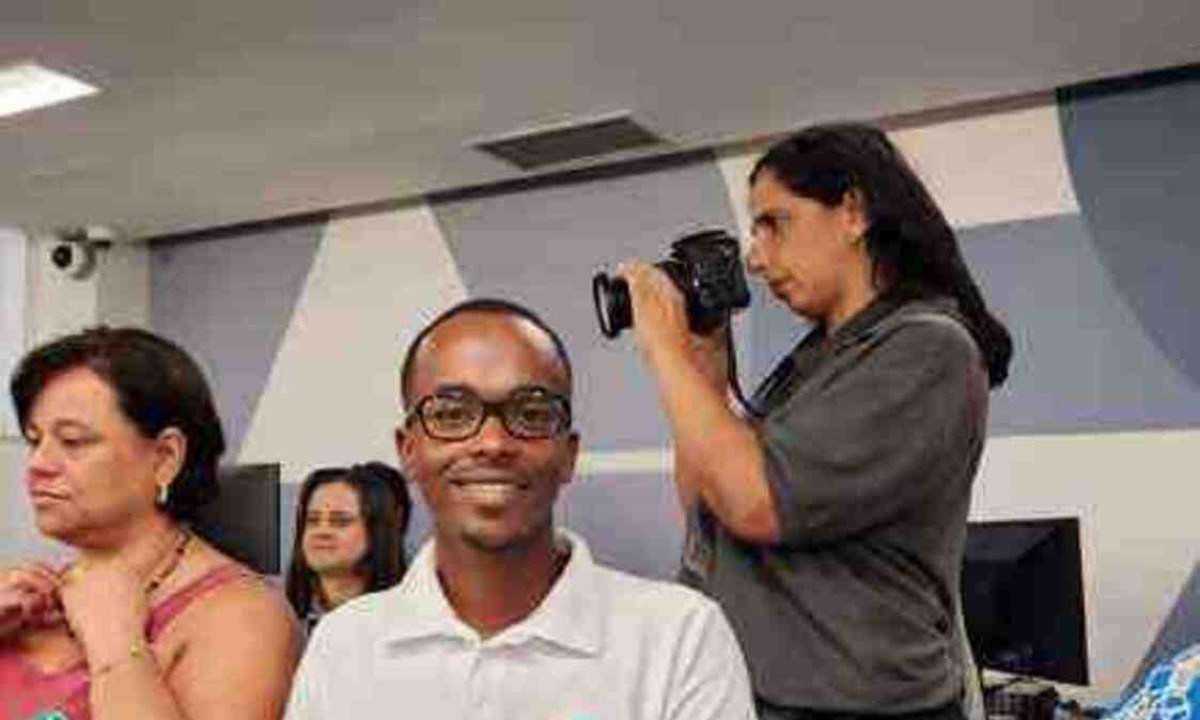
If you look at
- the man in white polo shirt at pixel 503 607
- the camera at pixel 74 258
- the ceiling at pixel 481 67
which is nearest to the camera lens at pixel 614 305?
the man in white polo shirt at pixel 503 607

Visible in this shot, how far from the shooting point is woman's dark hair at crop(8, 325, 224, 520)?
4.54 feet

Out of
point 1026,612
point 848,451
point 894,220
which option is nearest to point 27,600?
point 848,451

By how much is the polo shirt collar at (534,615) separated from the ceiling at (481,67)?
200 cm

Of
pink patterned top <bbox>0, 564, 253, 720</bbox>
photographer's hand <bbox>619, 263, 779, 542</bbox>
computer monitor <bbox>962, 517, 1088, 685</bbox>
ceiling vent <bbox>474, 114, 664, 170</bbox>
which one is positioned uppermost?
ceiling vent <bbox>474, 114, 664, 170</bbox>

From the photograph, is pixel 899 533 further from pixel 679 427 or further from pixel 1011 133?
pixel 1011 133

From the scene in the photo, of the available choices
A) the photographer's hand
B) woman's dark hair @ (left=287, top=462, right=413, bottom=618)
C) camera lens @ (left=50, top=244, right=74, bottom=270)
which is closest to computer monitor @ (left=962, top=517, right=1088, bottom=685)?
the photographer's hand

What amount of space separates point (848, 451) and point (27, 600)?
799 mm

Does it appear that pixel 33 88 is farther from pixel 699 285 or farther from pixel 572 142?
pixel 699 285

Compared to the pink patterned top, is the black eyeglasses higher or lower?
higher

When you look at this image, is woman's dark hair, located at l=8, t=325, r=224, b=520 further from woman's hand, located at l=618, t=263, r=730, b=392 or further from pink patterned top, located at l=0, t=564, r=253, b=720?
woman's hand, located at l=618, t=263, r=730, b=392

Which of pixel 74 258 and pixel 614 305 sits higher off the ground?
pixel 74 258

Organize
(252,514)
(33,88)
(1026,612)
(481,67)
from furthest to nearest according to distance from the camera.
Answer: (252,514)
(33,88)
(481,67)
(1026,612)

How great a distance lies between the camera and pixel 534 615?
1.17 meters

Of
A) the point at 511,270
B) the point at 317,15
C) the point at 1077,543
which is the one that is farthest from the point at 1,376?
the point at 1077,543
